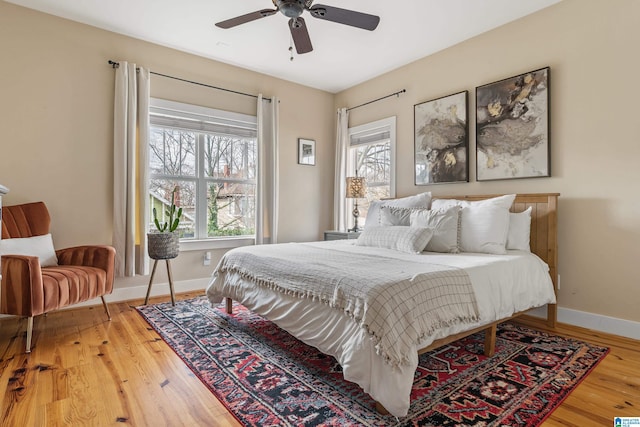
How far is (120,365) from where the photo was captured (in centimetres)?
213

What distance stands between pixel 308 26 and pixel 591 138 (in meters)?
2.66

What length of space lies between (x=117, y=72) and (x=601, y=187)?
4474 mm

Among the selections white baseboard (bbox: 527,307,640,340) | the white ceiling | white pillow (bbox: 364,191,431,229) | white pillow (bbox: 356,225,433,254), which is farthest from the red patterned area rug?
the white ceiling

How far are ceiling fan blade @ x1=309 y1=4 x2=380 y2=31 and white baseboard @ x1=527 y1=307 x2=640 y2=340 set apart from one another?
272cm

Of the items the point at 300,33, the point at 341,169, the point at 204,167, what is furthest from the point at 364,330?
the point at 341,169

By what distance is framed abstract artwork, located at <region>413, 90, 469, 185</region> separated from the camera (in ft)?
12.0

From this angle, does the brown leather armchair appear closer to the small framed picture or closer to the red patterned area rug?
the red patterned area rug

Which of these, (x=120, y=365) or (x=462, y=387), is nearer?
(x=462, y=387)

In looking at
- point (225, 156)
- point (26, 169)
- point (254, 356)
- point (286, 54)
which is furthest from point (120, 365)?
point (286, 54)

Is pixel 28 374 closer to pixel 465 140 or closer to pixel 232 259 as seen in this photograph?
pixel 232 259

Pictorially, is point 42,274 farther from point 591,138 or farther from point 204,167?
point 591,138

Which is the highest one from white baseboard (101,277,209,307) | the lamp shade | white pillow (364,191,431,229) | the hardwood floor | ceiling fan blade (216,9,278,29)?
ceiling fan blade (216,9,278,29)

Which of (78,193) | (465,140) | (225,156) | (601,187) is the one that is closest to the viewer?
(601,187)

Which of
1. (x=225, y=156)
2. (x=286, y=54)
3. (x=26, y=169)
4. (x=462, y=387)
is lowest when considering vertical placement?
(x=462, y=387)
